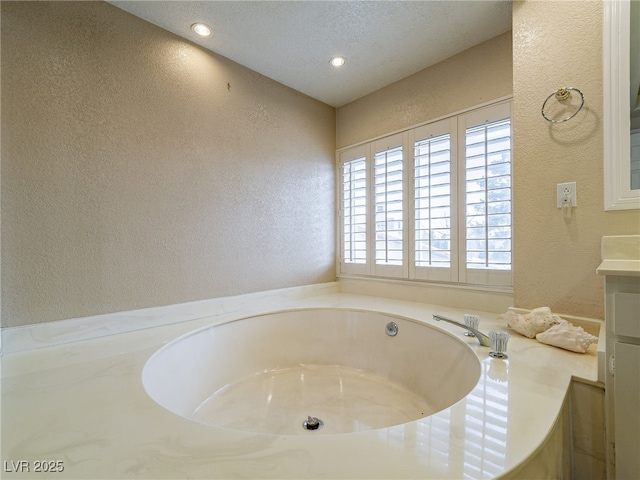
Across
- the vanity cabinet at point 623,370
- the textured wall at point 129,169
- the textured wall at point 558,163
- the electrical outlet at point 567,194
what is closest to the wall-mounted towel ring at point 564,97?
the textured wall at point 558,163

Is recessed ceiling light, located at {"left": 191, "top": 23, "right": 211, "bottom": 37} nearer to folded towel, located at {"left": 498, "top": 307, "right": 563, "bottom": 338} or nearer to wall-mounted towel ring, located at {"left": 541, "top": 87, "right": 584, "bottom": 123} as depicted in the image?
wall-mounted towel ring, located at {"left": 541, "top": 87, "right": 584, "bottom": 123}

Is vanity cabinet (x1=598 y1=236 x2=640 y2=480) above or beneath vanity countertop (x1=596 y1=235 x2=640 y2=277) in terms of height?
beneath

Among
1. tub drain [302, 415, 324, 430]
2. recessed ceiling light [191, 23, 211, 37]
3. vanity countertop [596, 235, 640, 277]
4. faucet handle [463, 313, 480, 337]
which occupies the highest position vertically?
recessed ceiling light [191, 23, 211, 37]

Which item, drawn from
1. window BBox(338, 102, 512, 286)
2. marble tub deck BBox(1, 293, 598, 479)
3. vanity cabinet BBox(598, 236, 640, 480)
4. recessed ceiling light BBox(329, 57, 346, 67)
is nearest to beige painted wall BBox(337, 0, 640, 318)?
window BBox(338, 102, 512, 286)

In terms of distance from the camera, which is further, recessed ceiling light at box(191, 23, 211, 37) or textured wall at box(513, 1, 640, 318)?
recessed ceiling light at box(191, 23, 211, 37)

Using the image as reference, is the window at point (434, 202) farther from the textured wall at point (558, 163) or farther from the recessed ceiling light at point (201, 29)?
the recessed ceiling light at point (201, 29)

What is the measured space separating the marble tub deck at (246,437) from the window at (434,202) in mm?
868

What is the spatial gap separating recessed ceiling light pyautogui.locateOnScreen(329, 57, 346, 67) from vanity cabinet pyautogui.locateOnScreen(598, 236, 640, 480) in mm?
1921

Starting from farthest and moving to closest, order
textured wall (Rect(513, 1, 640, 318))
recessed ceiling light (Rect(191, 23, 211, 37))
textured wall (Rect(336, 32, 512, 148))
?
1. textured wall (Rect(336, 32, 512, 148))
2. recessed ceiling light (Rect(191, 23, 211, 37))
3. textured wall (Rect(513, 1, 640, 318))

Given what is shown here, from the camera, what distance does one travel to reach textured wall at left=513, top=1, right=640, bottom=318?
4.08 feet

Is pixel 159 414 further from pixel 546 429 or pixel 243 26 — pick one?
pixel 243 26

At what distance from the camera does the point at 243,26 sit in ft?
5.45

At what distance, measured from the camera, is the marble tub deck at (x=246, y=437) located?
1.87ft

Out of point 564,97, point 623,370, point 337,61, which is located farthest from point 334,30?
point 623,370
